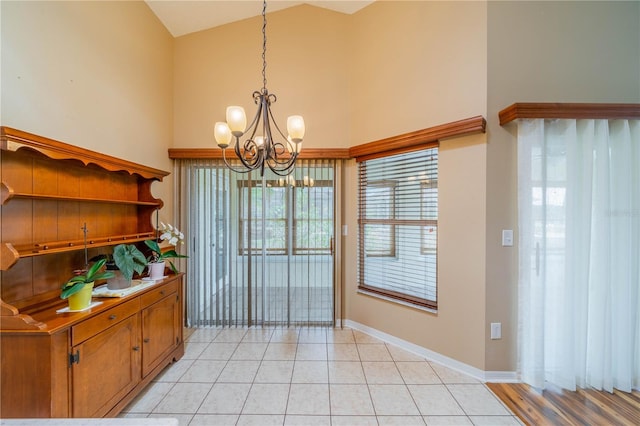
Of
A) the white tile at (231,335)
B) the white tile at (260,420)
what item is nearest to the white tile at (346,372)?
the white tile at (260,420)

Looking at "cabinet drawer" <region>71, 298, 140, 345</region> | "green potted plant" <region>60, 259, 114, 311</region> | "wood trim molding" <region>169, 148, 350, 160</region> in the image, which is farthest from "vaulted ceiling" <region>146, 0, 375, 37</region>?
"cabinet drawer" <region>71, 298, 140, 345</region>

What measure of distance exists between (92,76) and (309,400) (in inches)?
130

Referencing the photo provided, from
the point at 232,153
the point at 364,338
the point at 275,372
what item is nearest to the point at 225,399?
the point at 275,372

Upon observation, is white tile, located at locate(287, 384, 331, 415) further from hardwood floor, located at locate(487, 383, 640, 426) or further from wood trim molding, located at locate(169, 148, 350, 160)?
wood trim molding, located at locate(169, 148, 350, 160)

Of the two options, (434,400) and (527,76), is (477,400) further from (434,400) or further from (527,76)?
(527,76)

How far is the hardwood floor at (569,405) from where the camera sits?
195 centimetres

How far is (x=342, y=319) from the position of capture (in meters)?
3.52

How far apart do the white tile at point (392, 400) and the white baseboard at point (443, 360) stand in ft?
1.96

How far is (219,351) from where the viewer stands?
9.48 ft

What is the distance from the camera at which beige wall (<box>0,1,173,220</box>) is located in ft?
5.67

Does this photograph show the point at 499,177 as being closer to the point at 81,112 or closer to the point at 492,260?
the point at 492,260

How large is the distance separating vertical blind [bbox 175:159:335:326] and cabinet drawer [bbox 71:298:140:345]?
139 centimetres

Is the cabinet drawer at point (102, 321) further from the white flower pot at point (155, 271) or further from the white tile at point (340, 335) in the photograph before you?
the white tile at point (340, 335)

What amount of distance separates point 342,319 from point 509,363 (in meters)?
1.81
